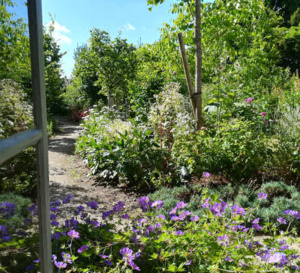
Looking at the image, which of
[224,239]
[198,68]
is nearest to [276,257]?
[224,239]

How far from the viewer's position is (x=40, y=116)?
2.45ft

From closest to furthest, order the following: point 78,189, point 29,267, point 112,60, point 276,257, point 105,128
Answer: point 29,267, point 276,257, point 78,189, point 105,128, point 112,60

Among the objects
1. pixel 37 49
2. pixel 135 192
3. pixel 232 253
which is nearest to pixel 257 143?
pixel 135 192

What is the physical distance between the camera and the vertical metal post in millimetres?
693

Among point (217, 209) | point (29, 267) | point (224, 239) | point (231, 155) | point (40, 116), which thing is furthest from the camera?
point (231, 155)

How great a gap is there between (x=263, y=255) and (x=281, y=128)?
3137 millimetres

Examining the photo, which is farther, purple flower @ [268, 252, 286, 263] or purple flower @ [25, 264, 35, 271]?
purple flower @ [268, 252, 286, 263]

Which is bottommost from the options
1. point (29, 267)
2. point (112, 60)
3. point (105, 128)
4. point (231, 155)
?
point (231, 155)

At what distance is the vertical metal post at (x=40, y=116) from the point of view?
2.27 feet

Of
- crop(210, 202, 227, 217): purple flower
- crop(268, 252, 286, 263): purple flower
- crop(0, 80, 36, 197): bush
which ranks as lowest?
crop(268, 252, 286, 263): purple flower

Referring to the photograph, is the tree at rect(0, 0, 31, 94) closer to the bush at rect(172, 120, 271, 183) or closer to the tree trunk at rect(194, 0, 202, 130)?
the bush at rect(172, 120, 271, 183)

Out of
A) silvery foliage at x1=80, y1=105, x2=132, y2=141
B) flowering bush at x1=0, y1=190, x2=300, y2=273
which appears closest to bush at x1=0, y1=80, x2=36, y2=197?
flowering bush at x1=0, y1=190, x2=300, y2=273

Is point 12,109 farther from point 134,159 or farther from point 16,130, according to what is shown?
point 134,159

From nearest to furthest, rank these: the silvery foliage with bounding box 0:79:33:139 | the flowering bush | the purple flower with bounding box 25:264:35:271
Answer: the silvery foliage with bounding box 0:79:33:139, the purple flower with bounding box 25:264:35:271, the flowering bush
